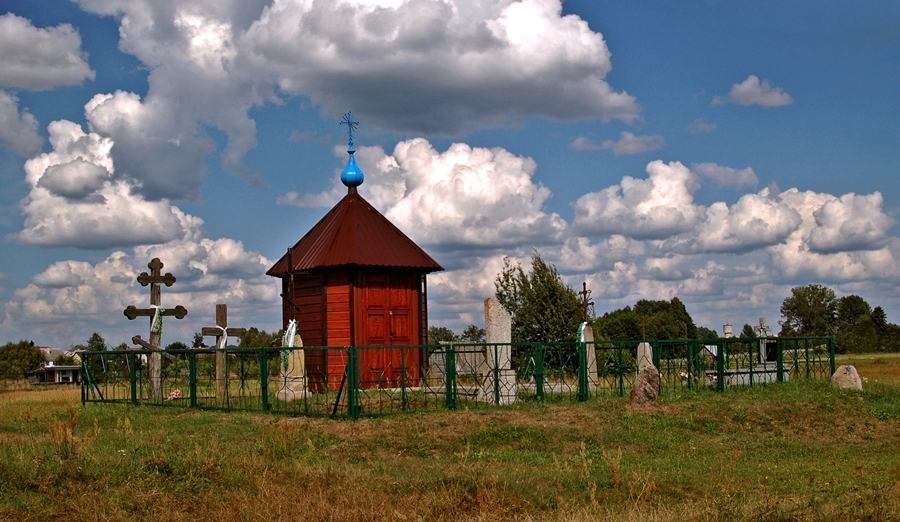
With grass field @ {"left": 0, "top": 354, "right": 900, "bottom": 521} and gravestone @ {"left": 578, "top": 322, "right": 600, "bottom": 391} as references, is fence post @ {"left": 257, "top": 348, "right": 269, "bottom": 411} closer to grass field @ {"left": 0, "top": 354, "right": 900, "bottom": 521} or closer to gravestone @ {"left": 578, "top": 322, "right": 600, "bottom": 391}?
grass field @ {"left": 0, "top": 354, "right": 900, "bottom": 521}

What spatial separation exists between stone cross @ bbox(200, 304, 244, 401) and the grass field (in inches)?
113

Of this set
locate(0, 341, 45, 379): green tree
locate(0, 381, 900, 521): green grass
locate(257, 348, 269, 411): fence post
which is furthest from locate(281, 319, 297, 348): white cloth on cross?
locate(0, 341, 45, 379): green tree

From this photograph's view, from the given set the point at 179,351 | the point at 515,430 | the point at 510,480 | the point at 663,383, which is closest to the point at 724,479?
the point at 510,480

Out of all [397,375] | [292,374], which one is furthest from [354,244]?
[292,374]

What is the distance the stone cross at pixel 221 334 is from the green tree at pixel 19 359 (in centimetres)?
3683

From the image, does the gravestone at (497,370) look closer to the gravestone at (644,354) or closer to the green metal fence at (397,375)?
the green metal fence at (397,375)

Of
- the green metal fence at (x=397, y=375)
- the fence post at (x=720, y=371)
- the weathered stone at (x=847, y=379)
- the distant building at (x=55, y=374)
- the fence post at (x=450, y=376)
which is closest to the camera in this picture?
the fence post at (x=450, y=376)

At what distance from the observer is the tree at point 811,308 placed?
85500mm

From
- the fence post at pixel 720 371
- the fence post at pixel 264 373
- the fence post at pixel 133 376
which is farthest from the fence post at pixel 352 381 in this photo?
the fence post at pixel 720 371

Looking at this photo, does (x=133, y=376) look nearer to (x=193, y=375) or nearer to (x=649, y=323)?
(x=193, y=375)

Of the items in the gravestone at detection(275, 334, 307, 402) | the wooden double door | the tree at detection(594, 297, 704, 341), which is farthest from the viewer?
the tree at detection(594, 297, 704, 341)

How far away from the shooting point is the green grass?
26.9ft

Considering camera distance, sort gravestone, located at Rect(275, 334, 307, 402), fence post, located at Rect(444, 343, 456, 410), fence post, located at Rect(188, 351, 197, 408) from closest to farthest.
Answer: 1. fence post, located at Rect(444, 343, 456, 410)
2. fence post, located at Rect(188, 351, 197, 408)
3. gravestone, located at Rect(275, 334, 307, 402)

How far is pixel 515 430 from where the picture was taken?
13.4 metres
